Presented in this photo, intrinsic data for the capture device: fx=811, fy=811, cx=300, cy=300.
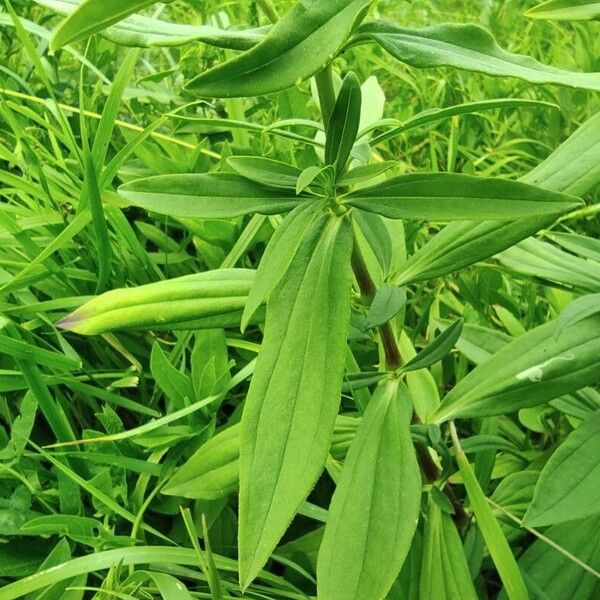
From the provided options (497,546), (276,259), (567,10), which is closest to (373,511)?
(497,546)

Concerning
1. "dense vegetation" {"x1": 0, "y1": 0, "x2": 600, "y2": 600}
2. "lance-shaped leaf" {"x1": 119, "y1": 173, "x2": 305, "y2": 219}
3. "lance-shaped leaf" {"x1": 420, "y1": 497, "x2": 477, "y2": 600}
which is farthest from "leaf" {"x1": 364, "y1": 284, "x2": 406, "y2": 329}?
"lance-shaped leaf" {"x1": 420, "y1": 497, "x2": 477, "y2": 600}

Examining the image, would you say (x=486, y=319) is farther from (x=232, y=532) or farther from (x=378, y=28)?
(x=378, y=28)

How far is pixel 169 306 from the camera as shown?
2.40 ft

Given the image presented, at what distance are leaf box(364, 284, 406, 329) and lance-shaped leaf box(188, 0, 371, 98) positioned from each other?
226 millimetres

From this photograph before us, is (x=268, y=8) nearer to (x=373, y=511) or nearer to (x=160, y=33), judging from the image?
(x=160, y=33)

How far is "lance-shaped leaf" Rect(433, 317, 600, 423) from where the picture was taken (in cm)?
77

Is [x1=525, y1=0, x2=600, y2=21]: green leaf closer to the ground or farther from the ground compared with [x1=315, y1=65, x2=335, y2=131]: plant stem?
farther from the ground

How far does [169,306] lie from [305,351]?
155mm

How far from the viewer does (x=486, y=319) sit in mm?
1114

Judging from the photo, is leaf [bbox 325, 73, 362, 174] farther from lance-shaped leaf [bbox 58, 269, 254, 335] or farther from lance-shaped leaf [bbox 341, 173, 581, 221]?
lance-shaped leaf [bbox 58, 269, 254, 335]

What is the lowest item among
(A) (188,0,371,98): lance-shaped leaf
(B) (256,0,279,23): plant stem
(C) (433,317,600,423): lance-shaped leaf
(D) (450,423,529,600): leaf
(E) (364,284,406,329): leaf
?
(D) (450,423,529,600): leaf

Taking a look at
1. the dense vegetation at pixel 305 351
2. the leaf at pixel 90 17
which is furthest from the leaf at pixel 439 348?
the leaf at pixel 90 17

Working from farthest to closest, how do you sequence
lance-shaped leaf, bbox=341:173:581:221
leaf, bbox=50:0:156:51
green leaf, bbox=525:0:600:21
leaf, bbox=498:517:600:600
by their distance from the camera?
leaf, bbox=498:517:600:600, green leaf, bbox=525:0:600:21, lance-shaped leaf, bbox=341:173:581:221, leaf, bbox=50:0:156:51

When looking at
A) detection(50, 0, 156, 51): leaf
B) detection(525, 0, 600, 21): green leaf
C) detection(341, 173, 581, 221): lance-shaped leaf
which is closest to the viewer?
detection(50, 0, 156, 51): leaf
